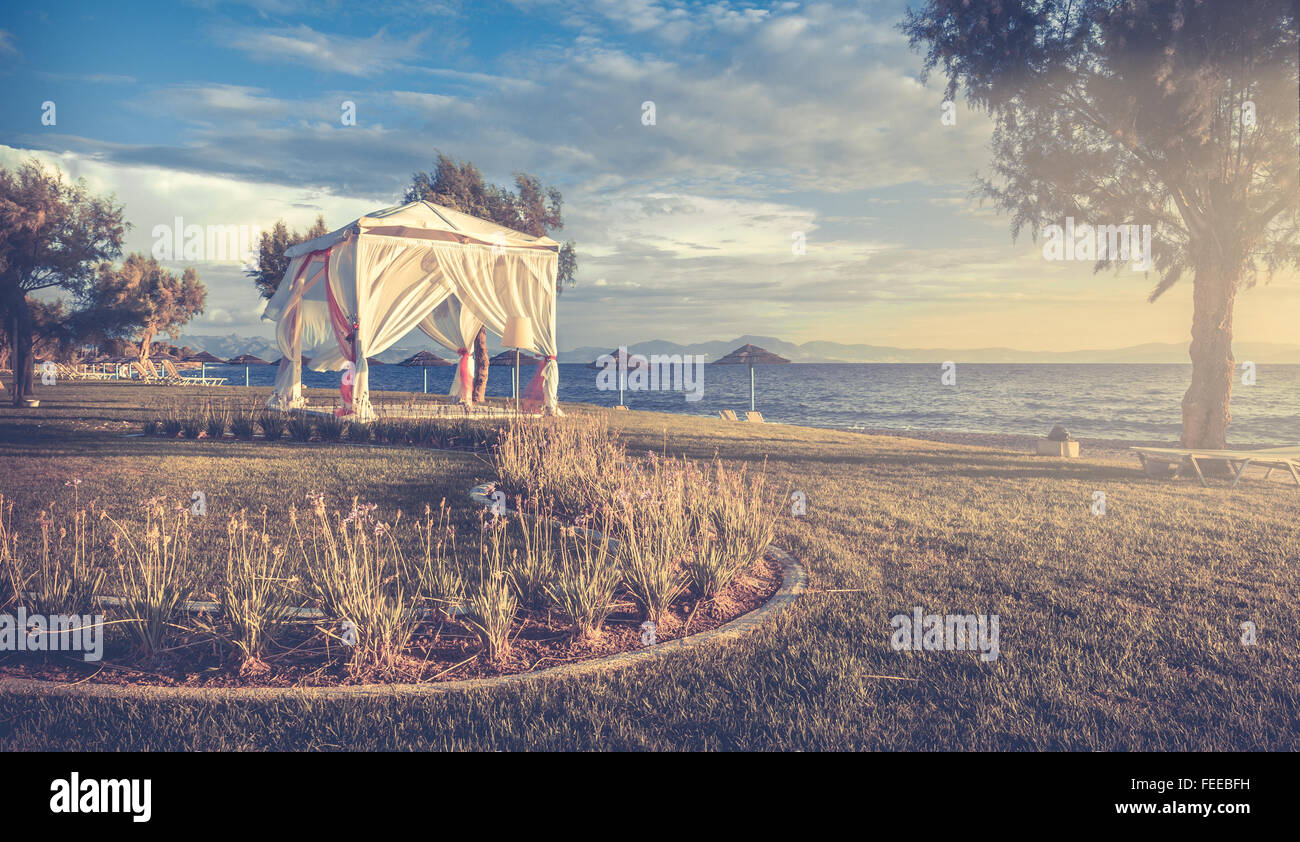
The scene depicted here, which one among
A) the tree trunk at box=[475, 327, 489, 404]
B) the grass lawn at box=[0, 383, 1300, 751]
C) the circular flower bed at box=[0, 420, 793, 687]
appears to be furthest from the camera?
the tree trunk at box=[475, 327, 489, 404]

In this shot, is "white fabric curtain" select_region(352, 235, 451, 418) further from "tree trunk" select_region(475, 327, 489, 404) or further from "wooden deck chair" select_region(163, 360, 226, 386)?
"wooden deck chair" select_region(163, 360, 226, 386)

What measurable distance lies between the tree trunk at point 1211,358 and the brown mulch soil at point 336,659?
11613mm

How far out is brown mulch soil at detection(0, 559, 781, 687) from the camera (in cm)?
351

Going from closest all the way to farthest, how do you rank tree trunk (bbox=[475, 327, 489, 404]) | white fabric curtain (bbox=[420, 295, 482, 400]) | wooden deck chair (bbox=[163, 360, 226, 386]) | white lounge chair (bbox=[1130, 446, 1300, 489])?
white lounge chair (bbox=[1130, 446, 1300, 489])
white fabric curtain (bbox=[420, 295, 482, 400])
tree trunk (bbox=[475, 327, 489, 404])
wooden deck chair (bbox=[163, 360, 226, 386])

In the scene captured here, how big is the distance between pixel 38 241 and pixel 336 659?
2081 cm

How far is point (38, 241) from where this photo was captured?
1847 cm

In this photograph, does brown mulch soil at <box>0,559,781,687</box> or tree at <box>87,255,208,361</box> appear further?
tree at <box>87,255,208,361</box>

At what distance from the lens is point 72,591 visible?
4238 millimetres

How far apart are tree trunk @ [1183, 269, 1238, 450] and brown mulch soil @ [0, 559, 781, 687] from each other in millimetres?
11613

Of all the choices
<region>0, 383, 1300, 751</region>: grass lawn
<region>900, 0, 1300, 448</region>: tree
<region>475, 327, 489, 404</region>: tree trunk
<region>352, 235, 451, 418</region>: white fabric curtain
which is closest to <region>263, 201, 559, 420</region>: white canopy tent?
<region>352, 235, 451, 418</region>: white fabric curtain

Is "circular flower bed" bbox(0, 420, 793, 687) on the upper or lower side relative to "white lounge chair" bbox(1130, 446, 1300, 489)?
lower

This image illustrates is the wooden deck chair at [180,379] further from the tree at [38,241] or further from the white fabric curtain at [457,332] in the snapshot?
the white fabric curtain at [457,332]
